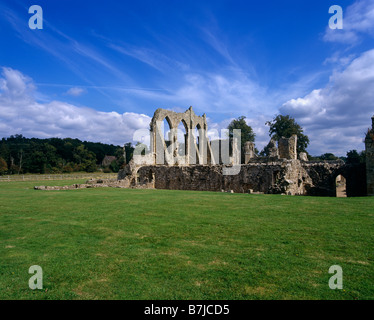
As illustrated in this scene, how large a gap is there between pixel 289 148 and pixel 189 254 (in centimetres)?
2750

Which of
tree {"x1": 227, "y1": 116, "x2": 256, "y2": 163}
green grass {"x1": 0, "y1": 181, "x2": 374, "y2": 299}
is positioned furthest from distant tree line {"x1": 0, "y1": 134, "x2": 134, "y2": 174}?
green grass {"x1": 0, "y1": 181, "x2": 374, "y2": 299}

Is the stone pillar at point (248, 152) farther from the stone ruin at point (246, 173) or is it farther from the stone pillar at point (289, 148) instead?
the stone pillar at point (289, 148)

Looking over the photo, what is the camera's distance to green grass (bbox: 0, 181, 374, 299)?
3234 mm

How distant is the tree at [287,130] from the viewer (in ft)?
142

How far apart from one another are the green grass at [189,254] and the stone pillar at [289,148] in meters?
22.6

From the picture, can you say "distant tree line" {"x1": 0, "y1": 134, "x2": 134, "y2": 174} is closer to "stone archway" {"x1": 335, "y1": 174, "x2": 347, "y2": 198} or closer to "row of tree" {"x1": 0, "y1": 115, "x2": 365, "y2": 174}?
"row of tree" {"x1": 0, "y1": 115, "x2": 365, "y2": 174}

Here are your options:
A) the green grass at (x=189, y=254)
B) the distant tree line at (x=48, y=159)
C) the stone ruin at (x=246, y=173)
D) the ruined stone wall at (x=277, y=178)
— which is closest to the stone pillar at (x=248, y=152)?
the stone ruin at (x=246, y=173)

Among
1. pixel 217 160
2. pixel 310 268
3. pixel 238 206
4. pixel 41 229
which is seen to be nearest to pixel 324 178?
pixel 238 206

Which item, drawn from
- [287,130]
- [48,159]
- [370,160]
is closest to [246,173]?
[370,160]

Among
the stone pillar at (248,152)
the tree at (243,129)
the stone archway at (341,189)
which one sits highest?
the tree at (243,129)

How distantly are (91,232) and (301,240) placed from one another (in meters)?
4.39

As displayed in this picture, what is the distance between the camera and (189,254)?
14.4 feet

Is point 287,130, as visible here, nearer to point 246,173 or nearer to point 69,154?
point 246,173
